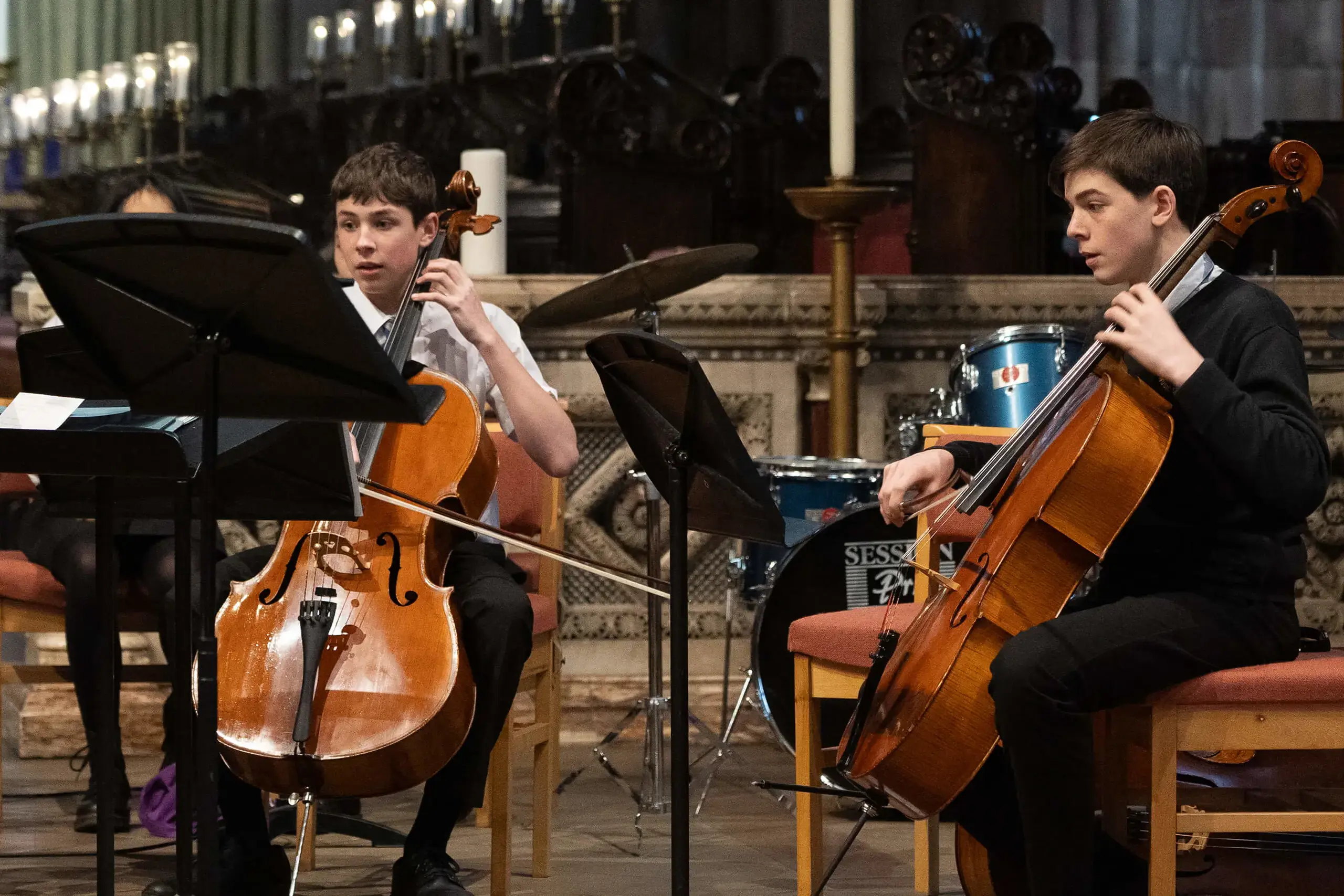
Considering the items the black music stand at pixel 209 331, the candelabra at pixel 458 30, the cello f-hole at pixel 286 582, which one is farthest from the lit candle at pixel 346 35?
the black music stand at pixel 209 331

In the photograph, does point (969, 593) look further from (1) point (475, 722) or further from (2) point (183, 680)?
(2) point (183, 680)

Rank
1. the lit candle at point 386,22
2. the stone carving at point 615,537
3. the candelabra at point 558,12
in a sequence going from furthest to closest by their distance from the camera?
the lit candle at point 386,22, the candelabra at point 558,12, the stone carving at point 615,537

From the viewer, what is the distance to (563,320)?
346cm

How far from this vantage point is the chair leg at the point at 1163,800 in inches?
90.6

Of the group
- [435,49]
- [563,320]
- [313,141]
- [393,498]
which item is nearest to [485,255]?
[563,320]

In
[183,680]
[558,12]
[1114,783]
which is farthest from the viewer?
[558,12]

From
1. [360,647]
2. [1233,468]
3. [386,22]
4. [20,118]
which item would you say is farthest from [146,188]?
[20,118]

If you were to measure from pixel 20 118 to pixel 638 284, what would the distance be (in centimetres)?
595

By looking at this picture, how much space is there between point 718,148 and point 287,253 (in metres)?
3.80

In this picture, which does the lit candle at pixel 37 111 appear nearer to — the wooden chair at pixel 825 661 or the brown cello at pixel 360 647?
the brown cello at pixel 360 647

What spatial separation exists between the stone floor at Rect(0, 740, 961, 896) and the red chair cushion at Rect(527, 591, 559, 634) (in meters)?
0.46

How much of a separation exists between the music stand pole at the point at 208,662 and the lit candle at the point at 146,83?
6032 mm

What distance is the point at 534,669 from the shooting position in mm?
3051

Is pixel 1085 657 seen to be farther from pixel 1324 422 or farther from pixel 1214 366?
pixel 1324 422
